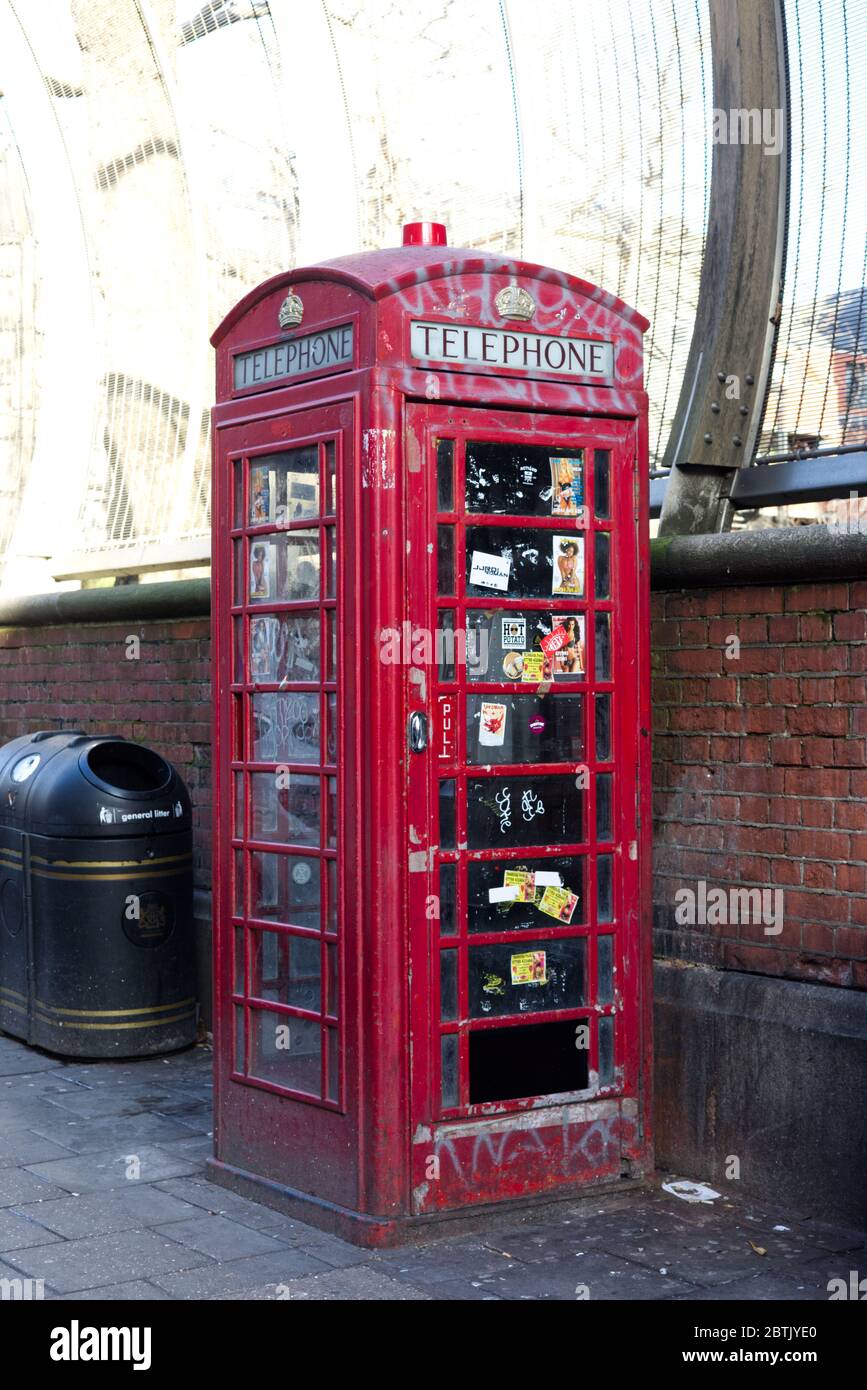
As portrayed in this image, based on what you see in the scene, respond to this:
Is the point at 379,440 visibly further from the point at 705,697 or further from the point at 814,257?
the point at 814,257

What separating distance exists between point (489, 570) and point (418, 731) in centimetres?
53

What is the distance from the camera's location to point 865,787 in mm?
4672

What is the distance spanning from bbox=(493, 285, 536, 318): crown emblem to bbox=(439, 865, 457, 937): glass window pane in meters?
1.62

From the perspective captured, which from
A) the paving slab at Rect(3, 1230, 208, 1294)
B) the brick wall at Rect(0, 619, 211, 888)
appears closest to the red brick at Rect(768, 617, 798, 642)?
the paving slab at Rect(3, 1230, 208, 1294)

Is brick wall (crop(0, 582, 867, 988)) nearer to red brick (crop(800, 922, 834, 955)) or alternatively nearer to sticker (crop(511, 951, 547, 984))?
red brick (crop(800, 922, 834, 955))

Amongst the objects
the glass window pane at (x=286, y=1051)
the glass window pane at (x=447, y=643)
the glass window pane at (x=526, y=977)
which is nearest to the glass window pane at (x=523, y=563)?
the glass window pane at (x=447, y=643)

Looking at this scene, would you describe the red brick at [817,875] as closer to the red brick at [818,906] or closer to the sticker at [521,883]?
the red brick at [818,906]

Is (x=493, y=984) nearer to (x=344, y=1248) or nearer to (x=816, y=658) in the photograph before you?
(x=344, y=1248)

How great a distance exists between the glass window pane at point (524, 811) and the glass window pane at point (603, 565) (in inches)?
22.5

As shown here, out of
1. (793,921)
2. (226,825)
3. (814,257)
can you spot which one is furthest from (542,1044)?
(814,257)

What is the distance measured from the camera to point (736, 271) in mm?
5512

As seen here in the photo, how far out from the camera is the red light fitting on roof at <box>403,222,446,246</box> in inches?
194

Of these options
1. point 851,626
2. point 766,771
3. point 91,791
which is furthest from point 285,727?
point 91,791

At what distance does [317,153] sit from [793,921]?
4989 mm
